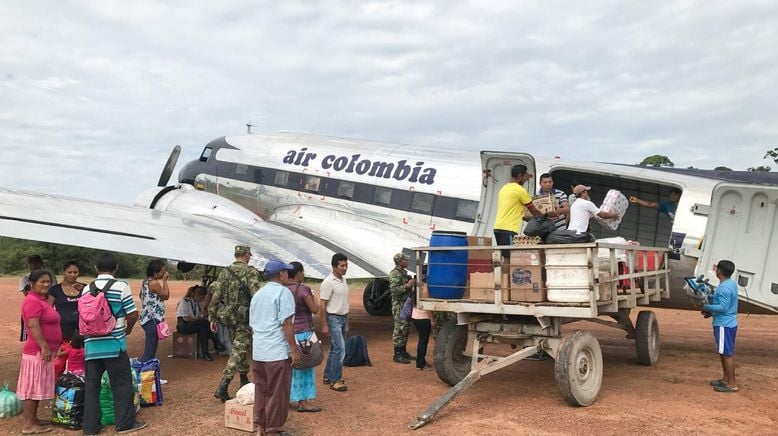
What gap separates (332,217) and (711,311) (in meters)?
8.21

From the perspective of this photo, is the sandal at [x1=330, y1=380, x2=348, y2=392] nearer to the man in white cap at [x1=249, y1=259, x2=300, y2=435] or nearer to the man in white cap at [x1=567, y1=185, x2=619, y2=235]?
the man in white cap at [x1=249, y1=259, x2=300, y2=435]

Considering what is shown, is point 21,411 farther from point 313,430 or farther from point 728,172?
point 728,172

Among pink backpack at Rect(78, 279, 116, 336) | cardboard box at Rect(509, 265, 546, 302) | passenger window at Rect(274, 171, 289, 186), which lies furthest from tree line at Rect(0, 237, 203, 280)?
cardboard box at Rect(509, 265, 546, 302)

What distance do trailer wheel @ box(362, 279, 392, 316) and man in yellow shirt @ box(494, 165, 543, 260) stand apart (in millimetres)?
8373

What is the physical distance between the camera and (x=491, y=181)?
399 inches

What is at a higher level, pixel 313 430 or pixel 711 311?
pixel 711 311

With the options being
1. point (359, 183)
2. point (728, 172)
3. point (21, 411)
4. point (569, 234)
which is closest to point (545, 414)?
point (569, 234)

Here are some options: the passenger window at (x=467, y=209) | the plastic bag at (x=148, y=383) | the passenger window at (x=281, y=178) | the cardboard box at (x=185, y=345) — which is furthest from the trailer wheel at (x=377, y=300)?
the plastic bag at (x=148, y=383)

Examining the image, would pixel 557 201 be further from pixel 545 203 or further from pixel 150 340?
pixel 150 340

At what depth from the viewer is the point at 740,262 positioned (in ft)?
28.1

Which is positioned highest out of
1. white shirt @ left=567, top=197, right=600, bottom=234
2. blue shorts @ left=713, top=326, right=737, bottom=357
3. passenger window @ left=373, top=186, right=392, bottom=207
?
passenger window @ left=373, top=186, right=392, bottom=207

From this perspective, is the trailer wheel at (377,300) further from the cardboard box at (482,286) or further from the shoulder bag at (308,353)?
the shoulder bag at (308,353)

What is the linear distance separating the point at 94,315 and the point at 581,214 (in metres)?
6.00

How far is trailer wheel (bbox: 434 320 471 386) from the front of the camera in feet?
25.5
